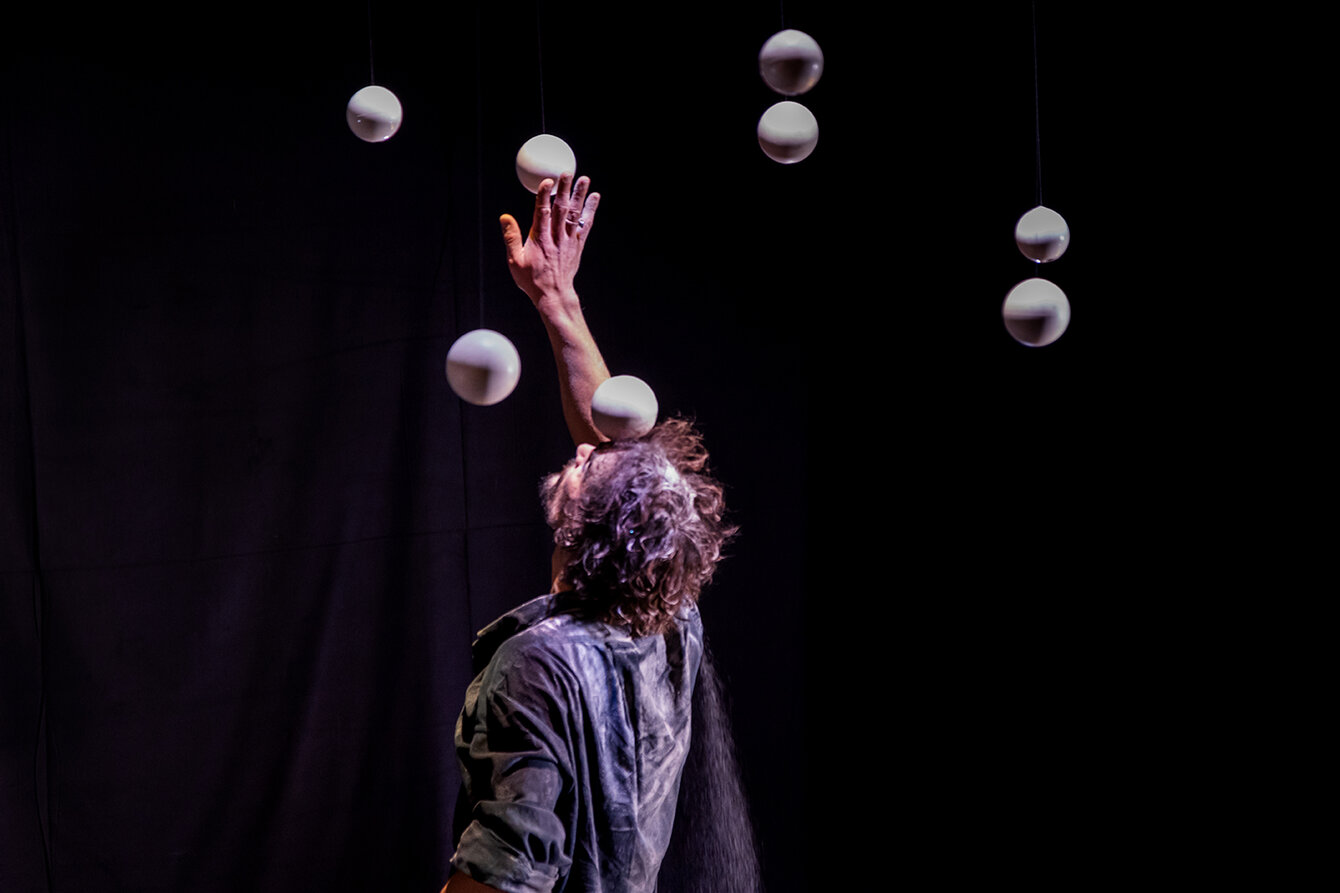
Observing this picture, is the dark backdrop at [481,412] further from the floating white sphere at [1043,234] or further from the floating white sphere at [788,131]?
the floating white sphere at [788,131]

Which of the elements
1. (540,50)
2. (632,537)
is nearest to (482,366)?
(632,537)

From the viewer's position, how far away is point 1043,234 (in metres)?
1.77

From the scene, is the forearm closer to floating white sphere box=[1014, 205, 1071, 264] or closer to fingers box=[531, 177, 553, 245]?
fingers box=[531, 177, 553, 245]

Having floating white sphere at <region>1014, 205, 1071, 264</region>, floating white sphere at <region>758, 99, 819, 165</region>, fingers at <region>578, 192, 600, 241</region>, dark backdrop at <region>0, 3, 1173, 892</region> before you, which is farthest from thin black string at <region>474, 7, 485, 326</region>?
floating white sphere at <region>1014, 205, 1071, 264</region>

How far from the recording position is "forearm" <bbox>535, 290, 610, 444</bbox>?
172 centimetres

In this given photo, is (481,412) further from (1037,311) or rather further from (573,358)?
(1037,311)

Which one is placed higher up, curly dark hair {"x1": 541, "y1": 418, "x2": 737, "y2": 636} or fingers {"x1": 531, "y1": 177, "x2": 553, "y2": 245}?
fingers {"x1": 531, "y1": 177, "x2": 553, "y2": 245}

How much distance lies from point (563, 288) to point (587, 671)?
2.06 ft

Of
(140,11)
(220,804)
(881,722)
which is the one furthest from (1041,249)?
(220,804)

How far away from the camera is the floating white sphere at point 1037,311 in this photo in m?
1.67

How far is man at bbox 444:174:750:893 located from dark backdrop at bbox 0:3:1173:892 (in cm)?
92

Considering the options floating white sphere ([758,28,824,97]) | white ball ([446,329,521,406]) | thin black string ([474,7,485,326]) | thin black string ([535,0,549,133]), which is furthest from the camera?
thin black string ([474,7,485,326])

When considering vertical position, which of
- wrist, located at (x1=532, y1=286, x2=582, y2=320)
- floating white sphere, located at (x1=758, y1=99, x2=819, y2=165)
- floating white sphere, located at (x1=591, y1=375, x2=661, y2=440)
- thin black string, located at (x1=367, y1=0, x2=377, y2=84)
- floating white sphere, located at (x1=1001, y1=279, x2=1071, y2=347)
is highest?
thin black string, located at (x1=367, y1=0, x2=377, y2=84)

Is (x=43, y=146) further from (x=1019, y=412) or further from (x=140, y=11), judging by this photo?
(x=1019, y=412)
